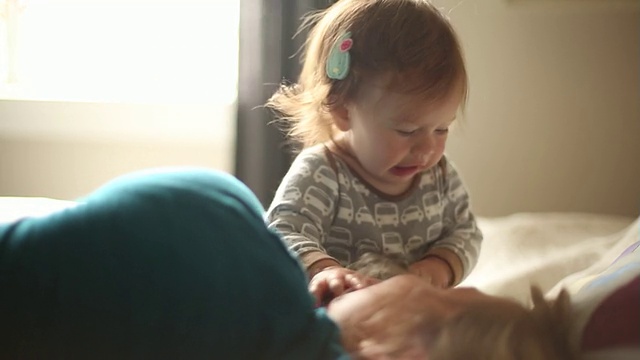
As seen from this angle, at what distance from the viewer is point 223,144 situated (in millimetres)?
1768

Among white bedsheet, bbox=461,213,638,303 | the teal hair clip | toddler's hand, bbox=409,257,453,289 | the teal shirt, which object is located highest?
the teal hair clip

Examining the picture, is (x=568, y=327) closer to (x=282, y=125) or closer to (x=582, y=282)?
(x=582, y=282)

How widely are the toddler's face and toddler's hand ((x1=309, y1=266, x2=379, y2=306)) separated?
25 cm

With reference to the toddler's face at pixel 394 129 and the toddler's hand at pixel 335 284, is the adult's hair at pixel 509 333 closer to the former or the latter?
the toddler's hand at pixel 335 284

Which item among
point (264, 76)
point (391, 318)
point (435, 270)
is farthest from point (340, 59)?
point (264, 76)

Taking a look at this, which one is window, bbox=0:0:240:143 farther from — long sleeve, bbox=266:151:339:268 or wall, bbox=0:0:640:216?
long sleeve, bbox=266:151:339:268

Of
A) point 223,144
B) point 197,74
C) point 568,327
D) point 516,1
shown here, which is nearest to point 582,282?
point 568,327

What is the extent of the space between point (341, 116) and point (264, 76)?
0.57 m

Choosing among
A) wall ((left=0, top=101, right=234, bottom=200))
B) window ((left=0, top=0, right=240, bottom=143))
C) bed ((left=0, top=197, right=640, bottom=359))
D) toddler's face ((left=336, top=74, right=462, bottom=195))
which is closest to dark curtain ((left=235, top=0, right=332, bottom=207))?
wall ((left=0, top=101, right=234, bottom=200))

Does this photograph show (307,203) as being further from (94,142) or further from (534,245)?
(94,142)

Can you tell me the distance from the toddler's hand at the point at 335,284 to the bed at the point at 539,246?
9.9 inches

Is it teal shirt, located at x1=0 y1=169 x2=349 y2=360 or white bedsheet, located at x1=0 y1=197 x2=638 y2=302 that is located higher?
teal shirt, located at x1=0 y1=169 x2=349 y2=360

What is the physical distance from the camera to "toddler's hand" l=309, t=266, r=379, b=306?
28.7 inches

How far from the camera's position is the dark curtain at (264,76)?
5.08ft
